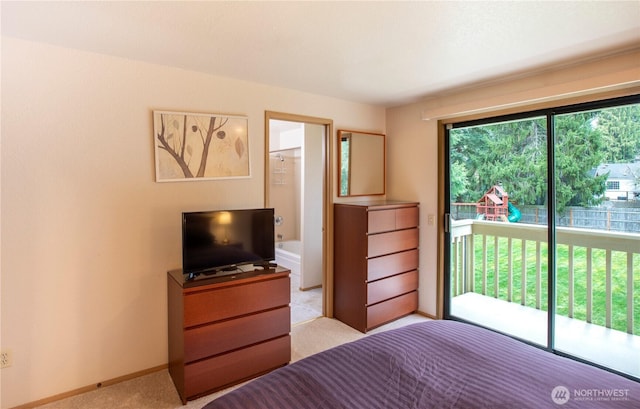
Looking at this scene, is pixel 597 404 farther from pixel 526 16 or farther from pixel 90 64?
pixel 90 64

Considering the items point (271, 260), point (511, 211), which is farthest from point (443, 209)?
point (271, 260)

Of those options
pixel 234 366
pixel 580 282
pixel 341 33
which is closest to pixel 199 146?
pixel 341 33

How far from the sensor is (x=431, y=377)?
130cm

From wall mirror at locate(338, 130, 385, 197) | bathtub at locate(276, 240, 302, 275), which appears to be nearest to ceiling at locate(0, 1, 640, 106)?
wall mirror at locate(338, 130, 385, 197)

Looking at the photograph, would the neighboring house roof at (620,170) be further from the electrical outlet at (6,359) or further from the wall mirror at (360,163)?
the electrical outlet at (6,359)

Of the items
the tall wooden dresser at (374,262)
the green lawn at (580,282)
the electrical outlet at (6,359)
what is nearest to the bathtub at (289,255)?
the tall wooden dresser at (374,262)

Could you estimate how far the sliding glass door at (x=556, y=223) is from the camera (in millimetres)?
2330

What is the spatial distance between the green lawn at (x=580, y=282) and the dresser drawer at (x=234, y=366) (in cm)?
218

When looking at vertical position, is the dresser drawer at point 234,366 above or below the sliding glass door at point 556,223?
below

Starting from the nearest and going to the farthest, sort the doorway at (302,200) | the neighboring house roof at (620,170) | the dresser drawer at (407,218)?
the neighboring house roof at (620,170) → the dresser drawer at (407,218) → the doorway at (302,200)

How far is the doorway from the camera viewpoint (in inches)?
134

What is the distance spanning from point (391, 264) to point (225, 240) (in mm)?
1702

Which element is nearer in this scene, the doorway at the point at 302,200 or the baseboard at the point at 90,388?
the baseboard at the point at 90,388

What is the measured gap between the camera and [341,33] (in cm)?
190
